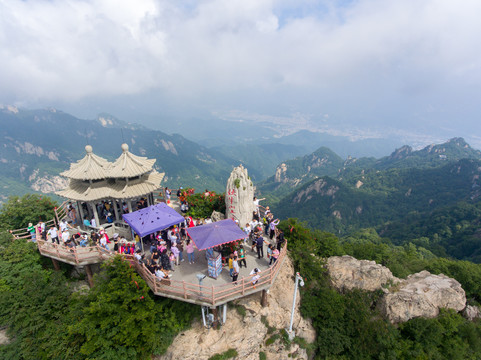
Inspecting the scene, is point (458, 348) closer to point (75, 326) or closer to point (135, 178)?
point (75, 326)

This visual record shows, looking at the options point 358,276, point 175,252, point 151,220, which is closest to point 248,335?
point 175,252

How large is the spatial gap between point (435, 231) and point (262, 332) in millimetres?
105549

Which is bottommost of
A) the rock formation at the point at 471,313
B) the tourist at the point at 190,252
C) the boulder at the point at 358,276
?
the rock formation at the point at 471,313

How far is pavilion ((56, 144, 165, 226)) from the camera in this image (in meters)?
20.7

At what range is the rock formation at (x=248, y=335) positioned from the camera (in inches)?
613

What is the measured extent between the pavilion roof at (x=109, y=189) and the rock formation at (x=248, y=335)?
12.1 metres

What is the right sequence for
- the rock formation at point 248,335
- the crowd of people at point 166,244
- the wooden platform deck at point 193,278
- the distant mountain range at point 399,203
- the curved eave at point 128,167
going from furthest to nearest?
the distant mountain range at point 399,203
the curved eave at point 128,167
the crowd of people at point 166,244
the rock formation at point 248,335
the wooden platform deck at point 193,278

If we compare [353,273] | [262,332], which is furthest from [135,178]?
[353,273]

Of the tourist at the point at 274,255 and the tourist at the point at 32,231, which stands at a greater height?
the tourist at the point at 32,231

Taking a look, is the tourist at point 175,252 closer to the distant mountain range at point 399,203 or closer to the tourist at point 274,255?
the tourist at point 274,255

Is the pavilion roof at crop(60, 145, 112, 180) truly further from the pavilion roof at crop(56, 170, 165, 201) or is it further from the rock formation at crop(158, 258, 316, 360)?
the rock formation at crop(158, 258, 316, 360)

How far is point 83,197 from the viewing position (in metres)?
20.3

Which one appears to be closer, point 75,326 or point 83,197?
point 75,326

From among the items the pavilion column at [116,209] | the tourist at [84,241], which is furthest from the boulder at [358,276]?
the tourist at [84,241]
